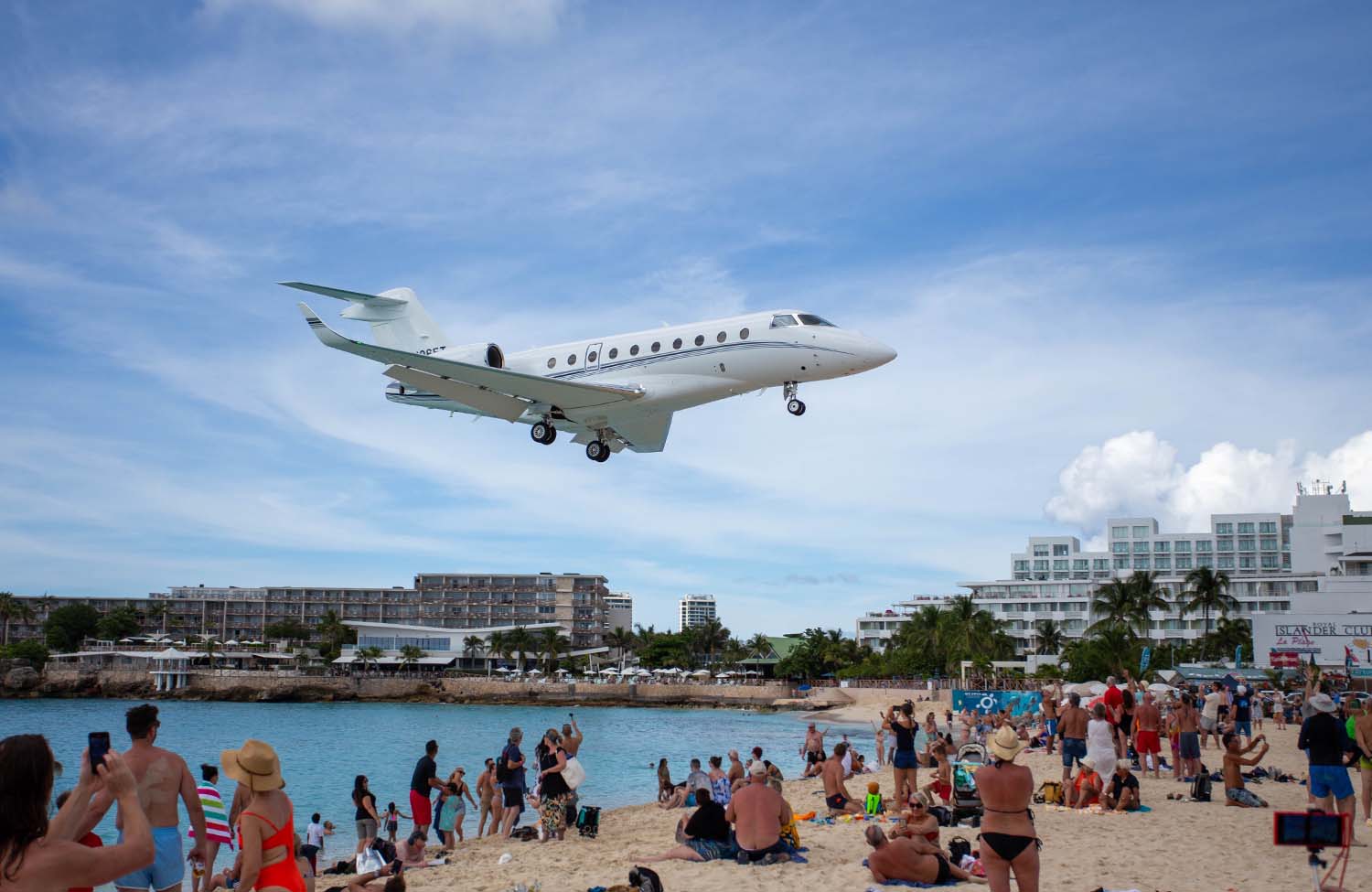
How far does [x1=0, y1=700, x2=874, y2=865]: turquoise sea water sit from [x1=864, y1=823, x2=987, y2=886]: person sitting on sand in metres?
12.2

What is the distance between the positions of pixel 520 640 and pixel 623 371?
99.4m

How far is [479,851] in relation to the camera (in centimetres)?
1470

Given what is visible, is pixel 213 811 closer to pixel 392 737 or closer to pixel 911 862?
pixel 911 862

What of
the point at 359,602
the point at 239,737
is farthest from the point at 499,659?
the point at 239,737

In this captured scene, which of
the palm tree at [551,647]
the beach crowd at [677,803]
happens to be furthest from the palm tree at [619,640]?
the beach crowd at [677,803]

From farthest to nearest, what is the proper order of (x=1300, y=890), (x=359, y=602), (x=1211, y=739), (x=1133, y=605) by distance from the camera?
(x=359, y=602) < (x=1133, y=605) < (x=1211, y=739) < (x=1300, y=890)

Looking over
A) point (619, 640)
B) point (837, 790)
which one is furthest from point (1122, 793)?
point (619, 640)

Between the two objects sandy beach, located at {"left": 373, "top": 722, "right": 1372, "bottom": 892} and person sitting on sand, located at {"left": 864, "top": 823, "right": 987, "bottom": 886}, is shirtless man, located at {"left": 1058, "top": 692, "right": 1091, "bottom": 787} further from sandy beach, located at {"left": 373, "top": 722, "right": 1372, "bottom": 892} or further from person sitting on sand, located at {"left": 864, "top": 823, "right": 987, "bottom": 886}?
person sitting on sand, located at {"left": 864, "top": 823, "right": 987, "bottom": 886}

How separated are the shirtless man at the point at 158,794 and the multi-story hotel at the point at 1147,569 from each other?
9729cm

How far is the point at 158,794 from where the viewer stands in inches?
261

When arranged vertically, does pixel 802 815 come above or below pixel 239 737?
above

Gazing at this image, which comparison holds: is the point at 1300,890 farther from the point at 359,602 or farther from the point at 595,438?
the point at 359,602

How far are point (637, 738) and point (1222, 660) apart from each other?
54.3 meters

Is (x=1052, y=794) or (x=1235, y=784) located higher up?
(x=1235, y=784)
